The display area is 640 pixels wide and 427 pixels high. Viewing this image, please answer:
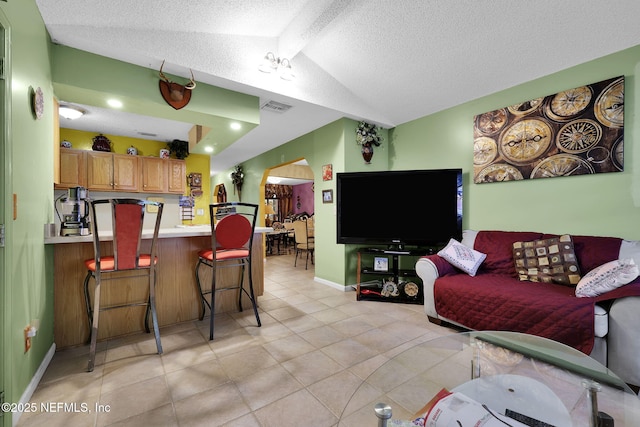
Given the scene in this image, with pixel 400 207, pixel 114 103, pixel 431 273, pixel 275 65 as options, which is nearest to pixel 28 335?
pixel 114 103

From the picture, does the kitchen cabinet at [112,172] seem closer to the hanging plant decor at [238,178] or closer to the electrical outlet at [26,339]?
the hanging plant decor at [238,178]

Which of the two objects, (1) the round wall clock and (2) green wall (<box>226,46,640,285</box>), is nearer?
(1) the round wall clock

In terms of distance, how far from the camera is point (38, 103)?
5.98 feet

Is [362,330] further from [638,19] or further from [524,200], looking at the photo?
[638,19]

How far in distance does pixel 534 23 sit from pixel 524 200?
1598 millimetres

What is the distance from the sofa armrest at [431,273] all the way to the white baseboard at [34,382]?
2941 mm

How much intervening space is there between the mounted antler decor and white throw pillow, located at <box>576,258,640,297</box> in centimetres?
360

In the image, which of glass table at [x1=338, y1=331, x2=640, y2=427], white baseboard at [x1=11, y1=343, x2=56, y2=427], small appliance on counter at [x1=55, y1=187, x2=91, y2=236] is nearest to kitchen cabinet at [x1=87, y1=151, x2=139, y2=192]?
small appliance on counter at [x1=55, y1=187, x2=91, y2=236]

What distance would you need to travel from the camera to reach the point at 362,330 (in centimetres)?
259

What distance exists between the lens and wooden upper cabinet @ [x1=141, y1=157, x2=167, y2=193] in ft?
16.0

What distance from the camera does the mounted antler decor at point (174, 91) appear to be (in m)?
2.62

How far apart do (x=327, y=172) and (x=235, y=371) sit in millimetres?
2930

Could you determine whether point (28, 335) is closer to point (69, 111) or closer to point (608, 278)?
point (69, 111)

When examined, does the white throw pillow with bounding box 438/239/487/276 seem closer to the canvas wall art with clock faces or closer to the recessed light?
the canvas wall art with clock faces
